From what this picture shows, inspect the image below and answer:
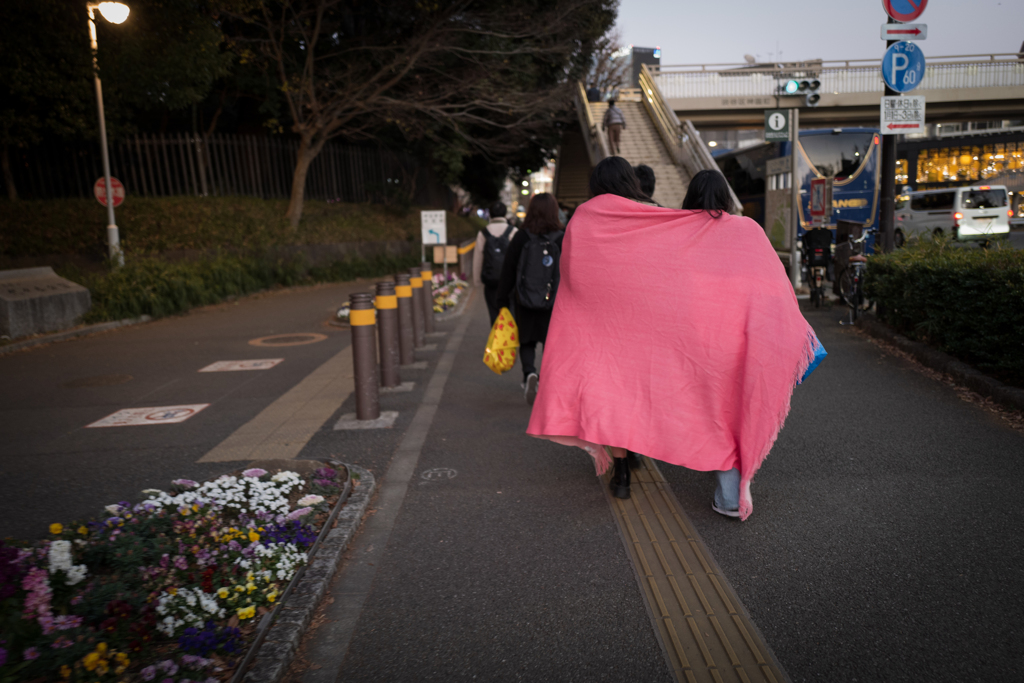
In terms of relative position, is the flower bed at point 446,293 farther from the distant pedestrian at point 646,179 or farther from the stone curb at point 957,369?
the distant pedestrian at point 646,179

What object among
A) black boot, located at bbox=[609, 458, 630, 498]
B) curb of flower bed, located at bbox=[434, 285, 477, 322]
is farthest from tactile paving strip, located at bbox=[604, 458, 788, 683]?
curb of flower bed, located at bbox=[434, 285, 477, 322]

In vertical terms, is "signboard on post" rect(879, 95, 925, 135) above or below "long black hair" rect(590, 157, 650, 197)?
above

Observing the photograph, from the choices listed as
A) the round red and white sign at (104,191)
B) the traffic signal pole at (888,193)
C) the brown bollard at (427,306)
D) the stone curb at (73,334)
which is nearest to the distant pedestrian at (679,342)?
the brown bollard at (427,306)

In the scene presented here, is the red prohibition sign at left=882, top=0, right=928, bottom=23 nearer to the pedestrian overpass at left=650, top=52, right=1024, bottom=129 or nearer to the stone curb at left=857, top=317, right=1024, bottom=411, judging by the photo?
the stone curb at left=857, top=317, right=1024, bottom=411

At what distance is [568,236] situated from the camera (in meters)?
4.07

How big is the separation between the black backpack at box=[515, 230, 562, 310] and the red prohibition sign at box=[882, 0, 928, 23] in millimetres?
6667

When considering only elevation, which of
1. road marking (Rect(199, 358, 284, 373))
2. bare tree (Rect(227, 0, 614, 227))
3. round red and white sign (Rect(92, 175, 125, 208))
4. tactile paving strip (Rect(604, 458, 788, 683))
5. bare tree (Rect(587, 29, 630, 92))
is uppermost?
bare tree (Rect(587, 29, 630, 92))

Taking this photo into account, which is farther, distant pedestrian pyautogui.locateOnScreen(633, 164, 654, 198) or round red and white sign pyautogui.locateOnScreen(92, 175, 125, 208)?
round red and white sign pyautogui.locateOnScreen(92, 175, 125, 208)

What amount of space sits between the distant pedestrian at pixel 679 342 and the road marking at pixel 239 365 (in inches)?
225

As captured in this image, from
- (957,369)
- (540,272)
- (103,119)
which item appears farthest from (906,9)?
(103,119)

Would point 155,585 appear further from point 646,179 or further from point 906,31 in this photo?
point 906,31

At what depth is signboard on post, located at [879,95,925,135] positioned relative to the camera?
9.59 meters

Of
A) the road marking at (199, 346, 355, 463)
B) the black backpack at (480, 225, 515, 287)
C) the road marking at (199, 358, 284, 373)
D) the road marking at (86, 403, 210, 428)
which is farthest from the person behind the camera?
the road marking at (199, 358, 284, 373)

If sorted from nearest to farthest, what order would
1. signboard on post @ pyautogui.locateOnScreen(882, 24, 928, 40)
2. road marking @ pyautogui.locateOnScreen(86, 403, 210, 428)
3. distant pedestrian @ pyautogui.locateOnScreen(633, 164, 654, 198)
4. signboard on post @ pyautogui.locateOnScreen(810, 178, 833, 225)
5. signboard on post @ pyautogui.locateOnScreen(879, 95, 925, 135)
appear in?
1. distant pedestrian @ pyautogui.locateOnScreen(633, 164, 654, 198)
2. road marking @ pyautogui.locateOnScreen(86, 403, 210, 428)
3. signboard on post @ pyautogui.locateOnScreen(882, 24, 928, 40)
4. signboard on post @ pyautogui.locateOnScreen(879, 95, 925, 135)
5. signboard on post @ pyautogui.locateOnScreen(810, 178, 833, 225)
